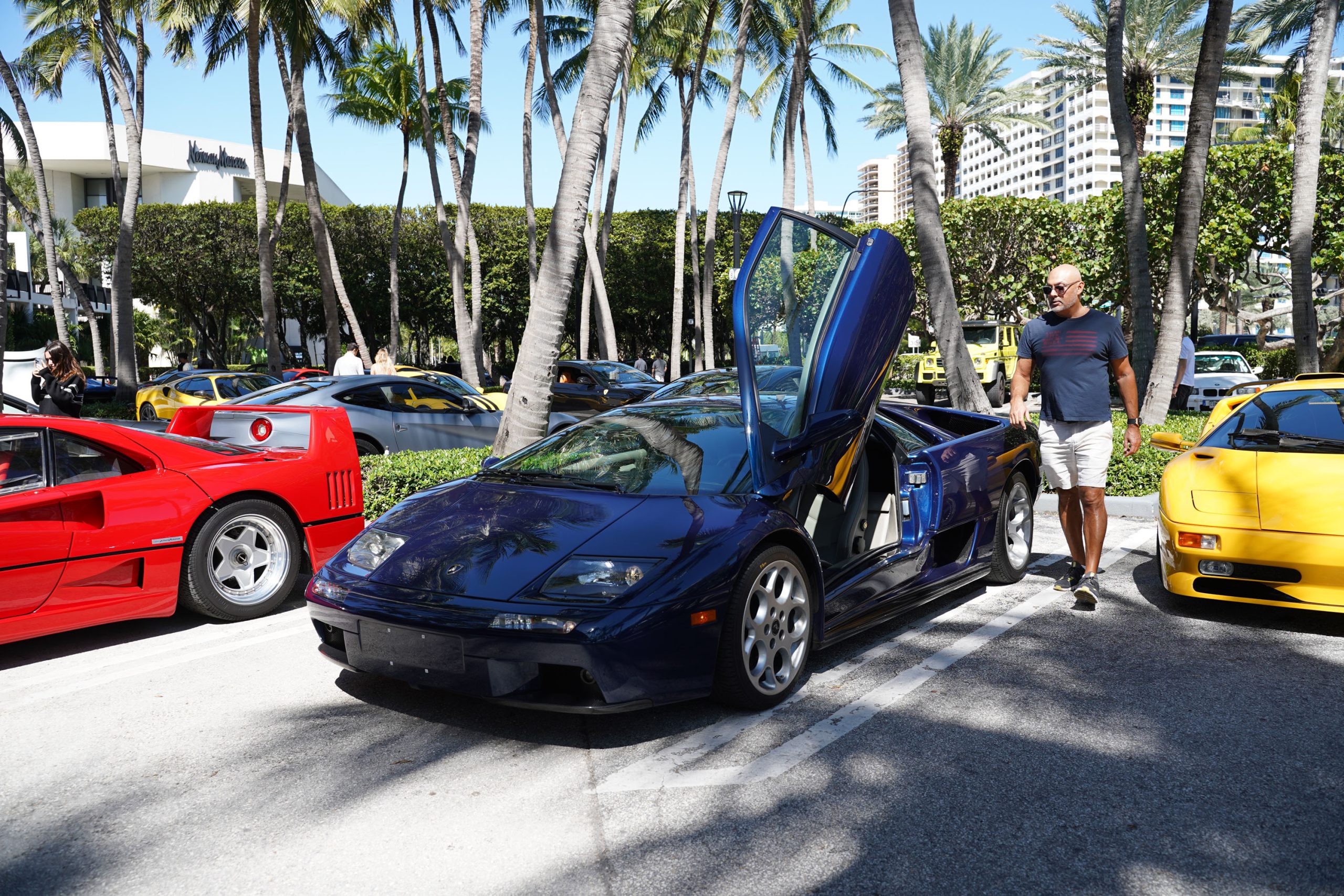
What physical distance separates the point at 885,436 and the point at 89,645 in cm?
425

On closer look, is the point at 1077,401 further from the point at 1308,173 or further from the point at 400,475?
the point at 1308,173

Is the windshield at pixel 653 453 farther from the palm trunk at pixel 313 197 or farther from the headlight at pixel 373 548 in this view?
the palm trunk at pixel 313 197

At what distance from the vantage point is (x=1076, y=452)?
18.6 feet

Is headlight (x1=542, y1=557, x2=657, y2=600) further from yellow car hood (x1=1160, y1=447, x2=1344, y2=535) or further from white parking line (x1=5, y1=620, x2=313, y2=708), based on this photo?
yellow car hood (x1=1160, y1=447, x2=1344, y2=535)

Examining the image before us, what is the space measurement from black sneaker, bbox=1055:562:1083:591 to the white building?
6196 centimetres

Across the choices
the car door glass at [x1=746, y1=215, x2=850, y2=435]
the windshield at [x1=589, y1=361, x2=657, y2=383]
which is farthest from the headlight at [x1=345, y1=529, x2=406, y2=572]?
the windshield at [x1=589, y1=361, x2=657, y2=383]

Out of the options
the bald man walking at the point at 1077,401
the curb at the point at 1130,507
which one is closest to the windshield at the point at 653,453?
the bald man walking at the point at 1077,401

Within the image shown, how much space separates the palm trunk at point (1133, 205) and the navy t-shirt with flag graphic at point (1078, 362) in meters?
7.27

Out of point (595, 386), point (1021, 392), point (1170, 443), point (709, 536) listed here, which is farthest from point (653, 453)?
point (595, 386)

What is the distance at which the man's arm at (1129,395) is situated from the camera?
556 centimetres

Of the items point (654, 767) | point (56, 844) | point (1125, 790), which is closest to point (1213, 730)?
point (1125, 790)

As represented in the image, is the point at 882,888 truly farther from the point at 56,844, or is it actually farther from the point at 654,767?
the point at 56,844

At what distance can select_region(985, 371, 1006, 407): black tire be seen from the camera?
71.2 ft

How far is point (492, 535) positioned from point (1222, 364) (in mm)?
20686
